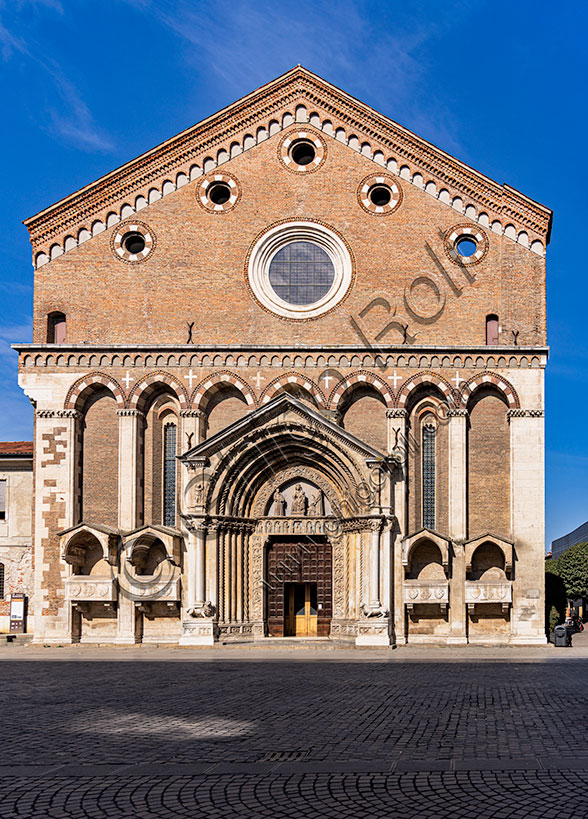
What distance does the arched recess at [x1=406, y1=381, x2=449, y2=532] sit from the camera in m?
30.8

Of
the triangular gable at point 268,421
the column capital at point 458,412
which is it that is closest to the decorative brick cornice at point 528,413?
the column capital at point 458,412

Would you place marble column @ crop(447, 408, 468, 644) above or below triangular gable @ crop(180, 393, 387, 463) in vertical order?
below

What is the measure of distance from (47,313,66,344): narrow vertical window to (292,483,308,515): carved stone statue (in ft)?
31.3

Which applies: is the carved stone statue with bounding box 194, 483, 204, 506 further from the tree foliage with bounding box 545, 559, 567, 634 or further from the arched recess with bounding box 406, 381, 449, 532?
the tree foliage with bounding box 545, 559, 567, 634

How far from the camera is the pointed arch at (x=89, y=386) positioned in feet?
102

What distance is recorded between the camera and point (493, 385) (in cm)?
3077

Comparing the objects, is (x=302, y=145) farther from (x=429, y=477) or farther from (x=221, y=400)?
(x=429, y=477)

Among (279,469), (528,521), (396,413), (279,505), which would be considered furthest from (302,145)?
(528,521)

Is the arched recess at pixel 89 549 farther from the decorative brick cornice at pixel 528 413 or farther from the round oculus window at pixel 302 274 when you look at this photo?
the decorative brick cornice at pixel 528 413

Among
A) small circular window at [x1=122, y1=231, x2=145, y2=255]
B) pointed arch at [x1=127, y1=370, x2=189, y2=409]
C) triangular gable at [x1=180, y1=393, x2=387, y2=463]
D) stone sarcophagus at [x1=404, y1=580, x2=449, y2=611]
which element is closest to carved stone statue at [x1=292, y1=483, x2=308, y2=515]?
triangular gable at [x1=180, y1=393, x2=387, y2=463]

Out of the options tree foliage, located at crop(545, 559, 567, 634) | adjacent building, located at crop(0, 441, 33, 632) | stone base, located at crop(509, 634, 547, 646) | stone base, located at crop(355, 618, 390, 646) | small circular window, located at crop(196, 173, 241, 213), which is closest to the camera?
stone base, located at crop(355, 618, 390, 646)

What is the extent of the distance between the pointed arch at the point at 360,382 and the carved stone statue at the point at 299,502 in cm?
311

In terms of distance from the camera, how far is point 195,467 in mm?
30453

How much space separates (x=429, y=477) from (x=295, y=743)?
19081 mm
